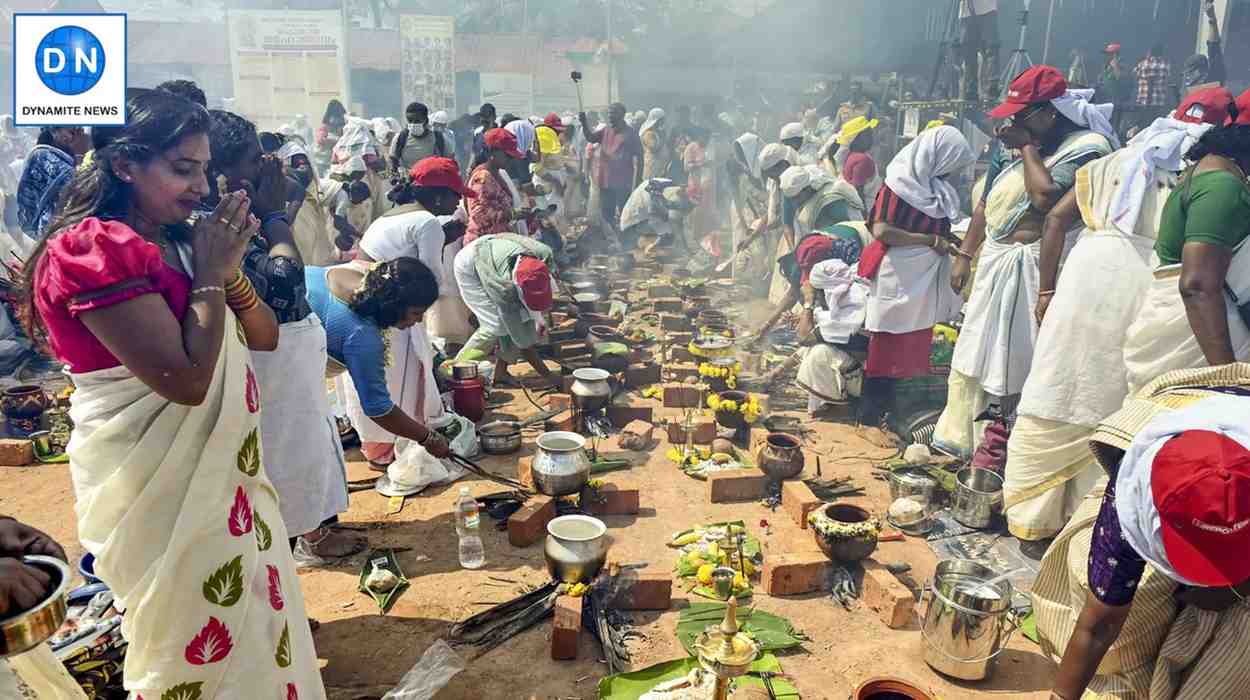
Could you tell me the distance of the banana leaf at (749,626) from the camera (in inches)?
141

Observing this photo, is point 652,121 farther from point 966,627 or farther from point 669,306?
point 966,627

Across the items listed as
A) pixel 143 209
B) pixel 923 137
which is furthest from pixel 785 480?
pixel 143 209

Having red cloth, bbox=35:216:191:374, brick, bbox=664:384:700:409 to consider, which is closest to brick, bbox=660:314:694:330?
brick, bbox=664:384:700:409

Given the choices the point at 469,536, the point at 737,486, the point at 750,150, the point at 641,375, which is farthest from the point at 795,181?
the point at 469,536

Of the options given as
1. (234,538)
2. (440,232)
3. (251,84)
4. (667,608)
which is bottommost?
(667,608)

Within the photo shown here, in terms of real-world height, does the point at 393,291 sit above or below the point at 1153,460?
above

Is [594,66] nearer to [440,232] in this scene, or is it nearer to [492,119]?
[492,119]

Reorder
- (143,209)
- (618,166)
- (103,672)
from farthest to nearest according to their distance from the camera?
(618,166)
(103,672)
(143,209)

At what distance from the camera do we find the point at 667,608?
3.91 meters

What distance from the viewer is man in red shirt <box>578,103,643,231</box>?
47.2 ft

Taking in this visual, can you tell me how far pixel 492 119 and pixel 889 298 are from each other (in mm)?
7146

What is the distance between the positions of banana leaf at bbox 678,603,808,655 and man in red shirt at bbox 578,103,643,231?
11.7m

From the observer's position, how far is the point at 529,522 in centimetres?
443

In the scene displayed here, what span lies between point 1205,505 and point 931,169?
14.9ft
